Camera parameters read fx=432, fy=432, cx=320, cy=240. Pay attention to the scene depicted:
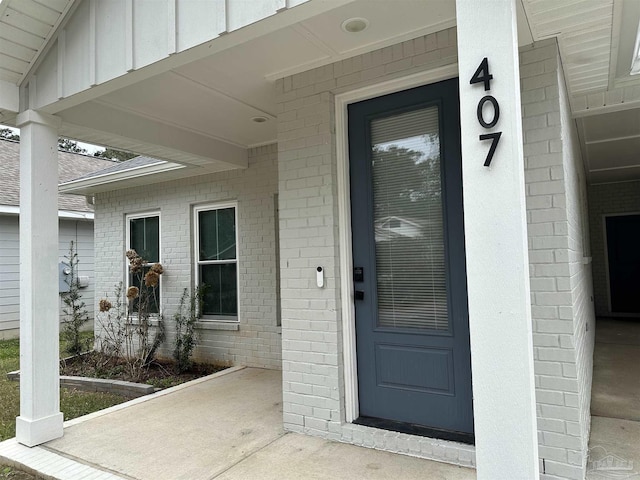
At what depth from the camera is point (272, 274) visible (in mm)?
5594

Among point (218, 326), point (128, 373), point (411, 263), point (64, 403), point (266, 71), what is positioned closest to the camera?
point (411, 263)

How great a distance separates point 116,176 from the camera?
6.61m

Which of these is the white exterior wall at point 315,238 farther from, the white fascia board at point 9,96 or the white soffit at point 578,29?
the white fascia board at point 9,96

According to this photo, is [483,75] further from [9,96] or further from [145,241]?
[145,241]

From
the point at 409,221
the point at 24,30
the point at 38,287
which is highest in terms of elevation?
the point at 24,30

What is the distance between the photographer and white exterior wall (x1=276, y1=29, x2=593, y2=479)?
2570 mm

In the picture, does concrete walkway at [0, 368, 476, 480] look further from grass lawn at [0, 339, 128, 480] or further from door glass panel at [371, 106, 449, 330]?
door glass panel at [371, 106, 449, 330]

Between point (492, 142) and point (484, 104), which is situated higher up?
point (484, 104)

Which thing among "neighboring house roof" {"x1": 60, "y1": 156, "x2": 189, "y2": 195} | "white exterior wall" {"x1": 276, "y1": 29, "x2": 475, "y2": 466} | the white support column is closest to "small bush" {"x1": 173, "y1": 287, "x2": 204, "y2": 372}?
"neighboring house roof" {"x1": 60, "y1": 156, "x2": 189, "y2": 195}

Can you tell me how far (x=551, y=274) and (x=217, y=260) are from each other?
4565mm

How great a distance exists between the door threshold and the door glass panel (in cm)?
69

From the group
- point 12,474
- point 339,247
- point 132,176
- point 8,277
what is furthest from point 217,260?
point 8,277

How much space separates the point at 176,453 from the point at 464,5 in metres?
3.27

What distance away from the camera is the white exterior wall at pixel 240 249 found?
18.4ft
